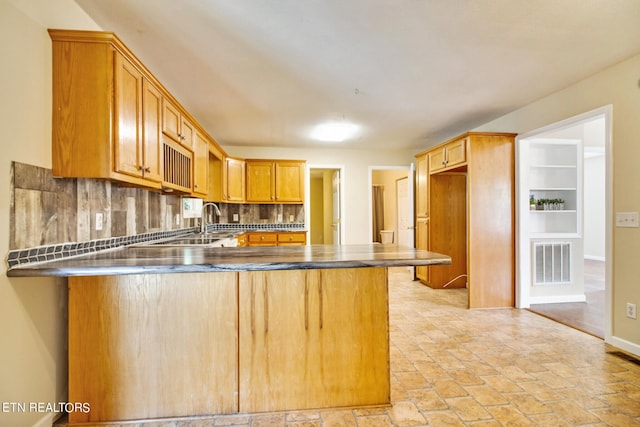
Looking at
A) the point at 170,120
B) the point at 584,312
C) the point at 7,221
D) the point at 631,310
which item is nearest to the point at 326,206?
the point at 584,312

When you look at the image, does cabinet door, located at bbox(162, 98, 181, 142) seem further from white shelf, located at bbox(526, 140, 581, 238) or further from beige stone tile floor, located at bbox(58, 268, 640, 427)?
white shelf, located at bbox(526, 140, 581, 238)

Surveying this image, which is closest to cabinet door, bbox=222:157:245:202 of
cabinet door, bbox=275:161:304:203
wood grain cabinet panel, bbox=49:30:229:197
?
cabinet door, bbox=275:161:304:203

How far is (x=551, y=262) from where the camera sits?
159 inches

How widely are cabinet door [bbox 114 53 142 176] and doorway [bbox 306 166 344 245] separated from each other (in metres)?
4.05

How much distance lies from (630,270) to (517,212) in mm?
1335

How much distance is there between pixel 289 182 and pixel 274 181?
0.28 metres

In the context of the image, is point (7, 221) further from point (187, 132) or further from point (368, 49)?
point (368, 49)

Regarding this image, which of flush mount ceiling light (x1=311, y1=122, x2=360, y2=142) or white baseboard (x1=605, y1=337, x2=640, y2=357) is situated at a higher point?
flush mount ceiling light (x1=311, y1=122, x2=360, y2=142)

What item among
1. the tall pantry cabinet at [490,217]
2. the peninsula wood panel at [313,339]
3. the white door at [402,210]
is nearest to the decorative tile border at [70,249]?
the peninsula wood panel at [313,339]

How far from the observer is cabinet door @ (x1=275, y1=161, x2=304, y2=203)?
18.5 ft

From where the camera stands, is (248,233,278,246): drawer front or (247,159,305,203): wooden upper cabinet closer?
(248,233,278,246): drawer front

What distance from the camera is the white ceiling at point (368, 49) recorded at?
6.37 ft

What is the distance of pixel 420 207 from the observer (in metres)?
5.29

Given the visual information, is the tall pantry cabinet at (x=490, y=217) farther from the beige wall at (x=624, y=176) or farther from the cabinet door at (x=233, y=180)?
the cabinet door at (x=233, y=180)
